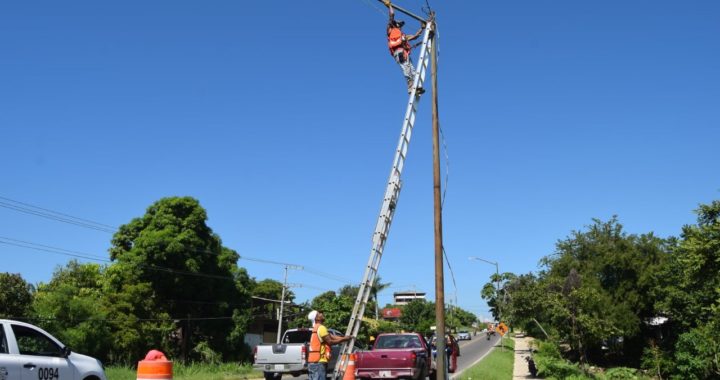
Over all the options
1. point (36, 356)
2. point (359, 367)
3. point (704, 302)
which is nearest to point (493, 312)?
point (704, 302)

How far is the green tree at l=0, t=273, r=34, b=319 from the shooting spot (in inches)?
1275

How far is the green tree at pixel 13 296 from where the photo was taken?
3238cm

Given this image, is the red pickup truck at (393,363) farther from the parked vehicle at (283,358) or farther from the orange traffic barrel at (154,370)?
the orange traffic barrel at (154,370)

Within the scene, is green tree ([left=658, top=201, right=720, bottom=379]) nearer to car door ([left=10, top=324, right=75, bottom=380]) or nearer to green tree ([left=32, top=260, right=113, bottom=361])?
car door ([left=10, top=324, right=75, bottom=380])

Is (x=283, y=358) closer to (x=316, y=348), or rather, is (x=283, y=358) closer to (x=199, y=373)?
(x=199, y=373)

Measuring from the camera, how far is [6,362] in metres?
9.59

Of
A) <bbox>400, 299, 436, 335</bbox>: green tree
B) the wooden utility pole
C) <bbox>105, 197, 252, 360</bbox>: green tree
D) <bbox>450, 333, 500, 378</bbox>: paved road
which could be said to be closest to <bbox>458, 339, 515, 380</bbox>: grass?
<bbox>450, 333, 500, 378</bbox>: paved road

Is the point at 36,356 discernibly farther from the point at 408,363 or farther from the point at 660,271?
the point at 660,271

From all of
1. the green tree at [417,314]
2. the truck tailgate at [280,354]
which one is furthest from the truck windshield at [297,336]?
the green tree at [417,314]

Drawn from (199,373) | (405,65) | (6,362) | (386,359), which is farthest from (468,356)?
(6,362)

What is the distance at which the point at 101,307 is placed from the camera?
3412cm

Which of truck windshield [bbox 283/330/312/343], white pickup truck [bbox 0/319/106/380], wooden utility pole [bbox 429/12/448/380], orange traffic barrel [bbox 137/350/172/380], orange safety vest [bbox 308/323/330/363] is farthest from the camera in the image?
truck windshield [bbox 283/330/312/343]

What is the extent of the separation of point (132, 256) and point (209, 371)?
40.6 ft

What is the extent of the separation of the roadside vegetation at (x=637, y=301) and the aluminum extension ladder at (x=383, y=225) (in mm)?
18909
